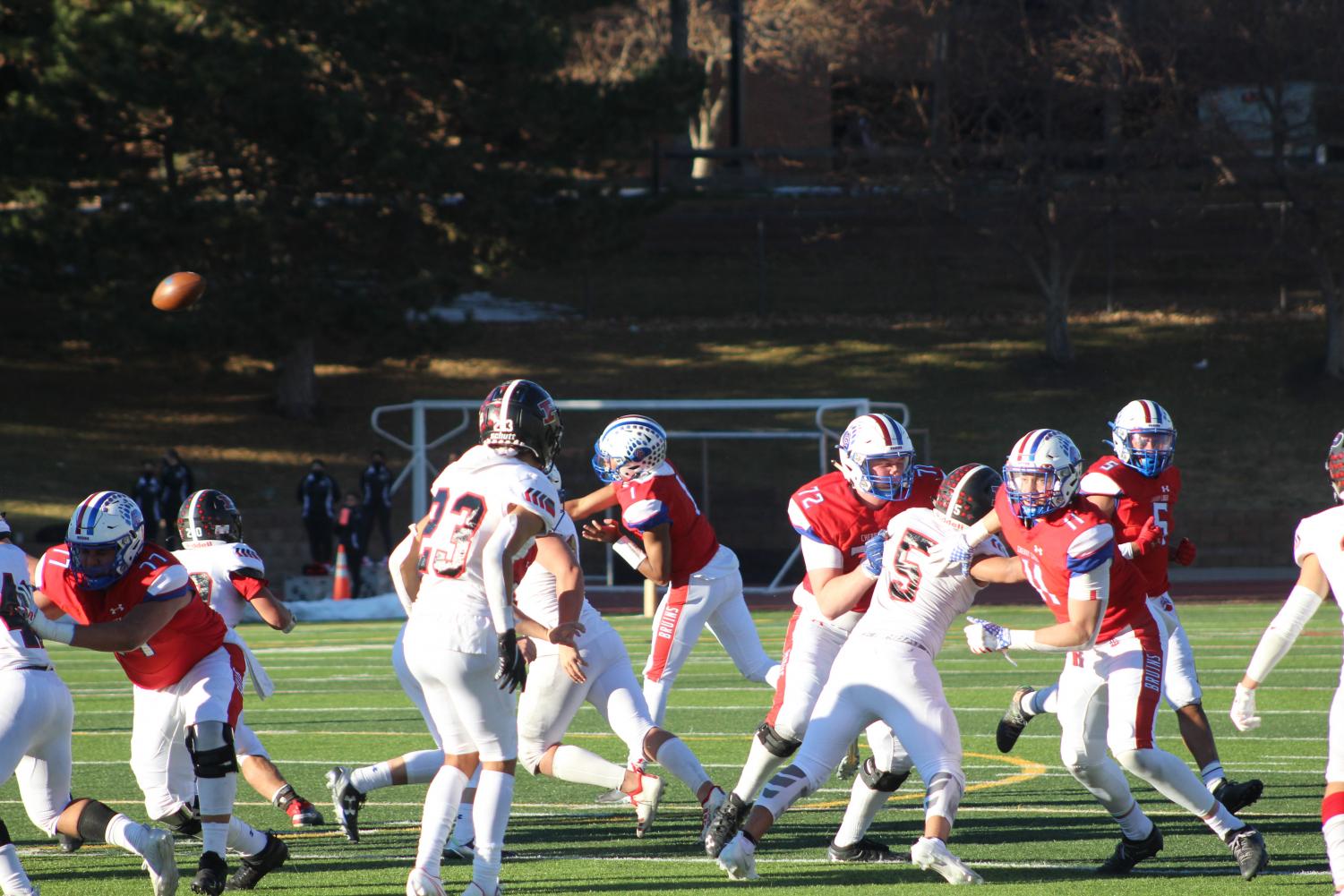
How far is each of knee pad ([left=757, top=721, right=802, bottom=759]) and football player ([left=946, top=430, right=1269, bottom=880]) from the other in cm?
92

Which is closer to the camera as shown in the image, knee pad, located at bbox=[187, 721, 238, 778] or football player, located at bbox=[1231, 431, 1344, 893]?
football player, located at bbox=[1231, 431, 1344, 893]

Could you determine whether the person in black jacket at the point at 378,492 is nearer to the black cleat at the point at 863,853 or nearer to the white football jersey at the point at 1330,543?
the black cleat at the point at 863,853

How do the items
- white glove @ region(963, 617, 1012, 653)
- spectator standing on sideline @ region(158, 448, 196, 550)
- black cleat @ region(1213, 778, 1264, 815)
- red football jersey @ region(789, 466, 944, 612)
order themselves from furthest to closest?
spectator standing on sideline @ region(158, 448, 196, 550)
black cleat @ region(1213, 778, 1264, 815)
red football jersey @ region(789, 466, 944, 612)
white glove @ region(963, 617, 1012, 653)

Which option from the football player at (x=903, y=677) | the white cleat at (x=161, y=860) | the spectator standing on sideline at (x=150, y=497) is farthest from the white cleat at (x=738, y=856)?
the spectator standing on sideline at (x=150, y=497)

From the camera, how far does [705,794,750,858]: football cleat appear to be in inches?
245

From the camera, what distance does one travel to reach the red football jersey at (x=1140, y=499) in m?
7.64

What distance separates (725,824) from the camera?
6250mm

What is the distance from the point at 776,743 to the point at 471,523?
1686 millimetres

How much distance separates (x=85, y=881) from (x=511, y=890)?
182cm

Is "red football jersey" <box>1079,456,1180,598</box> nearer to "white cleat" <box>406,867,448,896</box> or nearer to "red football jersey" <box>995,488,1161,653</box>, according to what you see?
"red football jersey" <box>995,488,1161,653</box>

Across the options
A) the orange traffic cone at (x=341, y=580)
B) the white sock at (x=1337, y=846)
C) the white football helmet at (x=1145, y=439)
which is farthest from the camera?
the orange traffic cone at (x=341, y=580)

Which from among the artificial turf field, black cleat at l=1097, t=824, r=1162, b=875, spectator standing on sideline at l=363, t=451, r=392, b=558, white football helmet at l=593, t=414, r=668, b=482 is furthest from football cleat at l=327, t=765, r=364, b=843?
spectator standing on sideline at l=363, t=451, r=392, b=558

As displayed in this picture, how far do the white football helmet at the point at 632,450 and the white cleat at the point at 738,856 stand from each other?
7.73ft

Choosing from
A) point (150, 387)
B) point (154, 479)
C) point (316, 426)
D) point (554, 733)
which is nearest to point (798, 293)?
point (316, 426)
